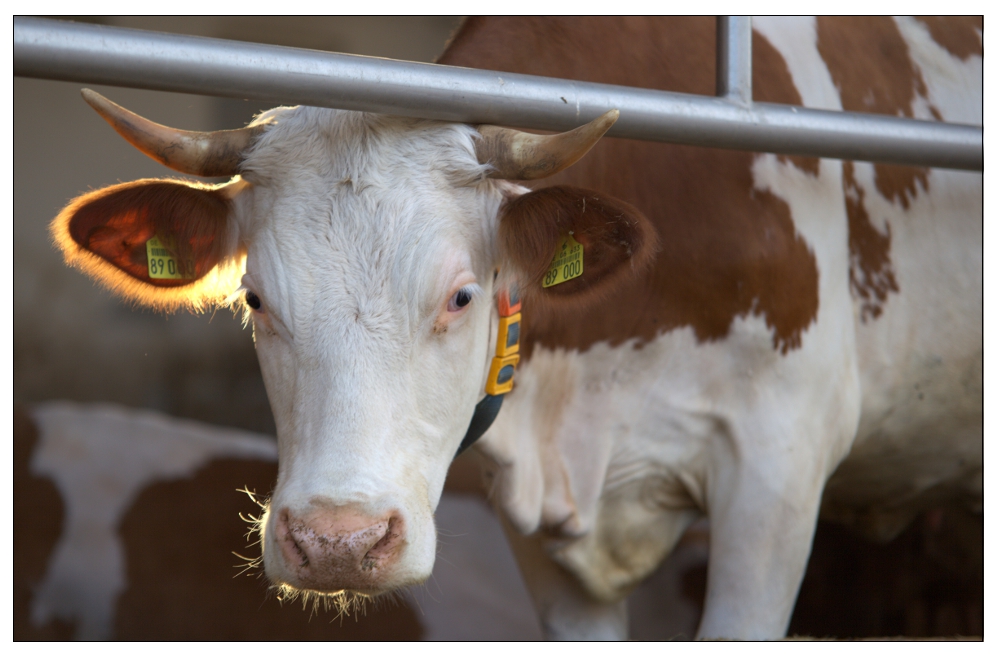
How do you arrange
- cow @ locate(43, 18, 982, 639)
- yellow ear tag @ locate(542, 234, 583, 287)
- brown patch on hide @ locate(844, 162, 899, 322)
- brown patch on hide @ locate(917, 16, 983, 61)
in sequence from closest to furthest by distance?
cow @ locate(43, 18, 982, 639) < yellow ear tag @ locate(542, 234, 583, 287) < brown patch on hide @ locate(844, 162, 899, 322) < brown patch on hide @ locate(917, 16, 983, 61)

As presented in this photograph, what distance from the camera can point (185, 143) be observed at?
1.84 meters

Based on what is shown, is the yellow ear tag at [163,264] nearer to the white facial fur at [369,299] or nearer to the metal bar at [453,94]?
the white facial fur at [369,299]

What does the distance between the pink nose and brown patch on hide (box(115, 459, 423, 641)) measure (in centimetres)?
214

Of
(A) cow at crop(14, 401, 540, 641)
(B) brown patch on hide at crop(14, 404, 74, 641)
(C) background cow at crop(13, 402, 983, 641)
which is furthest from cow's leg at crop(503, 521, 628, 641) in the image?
(B) brown patch on hide at crop(14, 404, 74, 641)

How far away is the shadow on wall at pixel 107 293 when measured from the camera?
237 inches

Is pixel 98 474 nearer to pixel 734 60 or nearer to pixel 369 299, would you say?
pixel 369 299

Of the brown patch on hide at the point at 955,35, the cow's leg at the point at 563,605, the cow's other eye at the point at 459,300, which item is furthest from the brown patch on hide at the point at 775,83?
the cow's leg at the point at 563,605

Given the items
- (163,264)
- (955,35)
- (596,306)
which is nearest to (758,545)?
(596,306)

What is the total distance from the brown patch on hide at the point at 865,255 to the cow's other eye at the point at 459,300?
1249 millimetres

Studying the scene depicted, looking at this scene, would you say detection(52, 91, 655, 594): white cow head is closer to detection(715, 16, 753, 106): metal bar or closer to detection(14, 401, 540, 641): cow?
detection(715, 16, 753, 106): metal bar

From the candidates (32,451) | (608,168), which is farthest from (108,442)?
(608,168)

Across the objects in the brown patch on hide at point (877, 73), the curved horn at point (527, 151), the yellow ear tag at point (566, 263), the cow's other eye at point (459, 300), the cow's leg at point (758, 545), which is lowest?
the cow's leg at point (758, 545)

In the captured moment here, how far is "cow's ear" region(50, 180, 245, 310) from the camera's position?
6.21ft

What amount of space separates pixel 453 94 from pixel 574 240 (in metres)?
0.41
